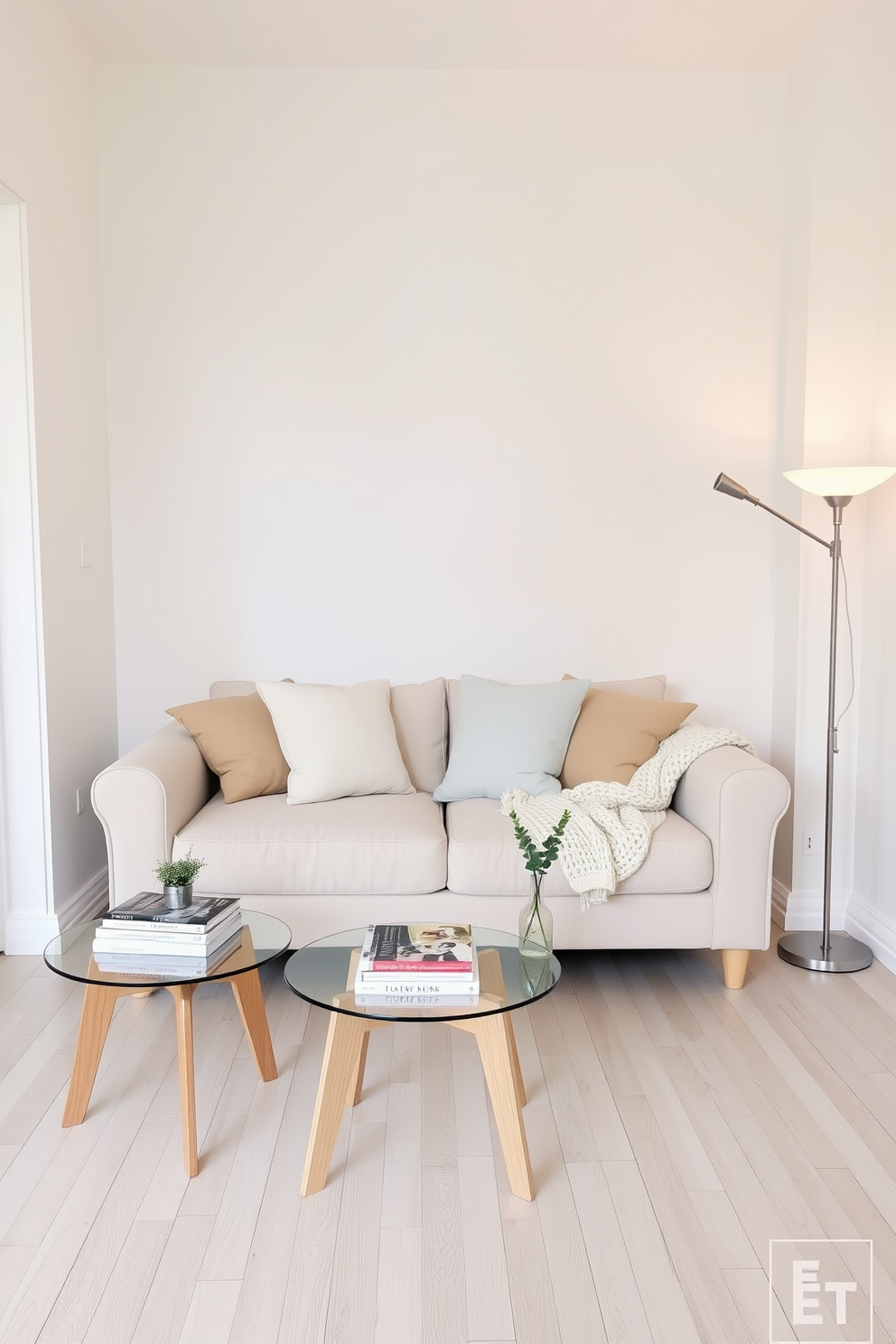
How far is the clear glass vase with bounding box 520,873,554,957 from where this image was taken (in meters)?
2.20

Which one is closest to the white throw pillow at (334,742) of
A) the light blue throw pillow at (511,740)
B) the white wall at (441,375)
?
the light blue throw pillow at (511,740)

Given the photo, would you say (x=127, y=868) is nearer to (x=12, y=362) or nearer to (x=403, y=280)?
(x=12, y=362)

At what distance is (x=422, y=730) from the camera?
3.53m

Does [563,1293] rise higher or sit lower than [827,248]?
lower

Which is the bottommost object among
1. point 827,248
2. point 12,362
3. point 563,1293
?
point 563,1293

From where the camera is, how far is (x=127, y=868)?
2852 mm

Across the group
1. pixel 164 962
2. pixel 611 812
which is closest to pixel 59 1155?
pixel 164 962

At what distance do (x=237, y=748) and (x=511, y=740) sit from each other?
0.89 metres

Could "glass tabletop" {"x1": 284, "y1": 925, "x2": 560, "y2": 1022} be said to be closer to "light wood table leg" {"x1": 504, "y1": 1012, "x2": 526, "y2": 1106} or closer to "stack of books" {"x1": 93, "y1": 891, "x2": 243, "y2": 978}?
"light wood table leg" {"x1": 504, "y1": 1012, "x2": 526, "y2": 1106}

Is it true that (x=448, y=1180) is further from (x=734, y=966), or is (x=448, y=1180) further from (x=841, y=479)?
(x=841, y=479)

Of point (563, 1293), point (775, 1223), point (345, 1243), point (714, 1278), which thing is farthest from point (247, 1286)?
point (775, 1223)

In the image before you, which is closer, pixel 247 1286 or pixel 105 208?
pixel 247 1286

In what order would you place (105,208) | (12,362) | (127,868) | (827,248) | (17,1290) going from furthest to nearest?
(105,208), (827,248), (12,362), (127,868), (17,1290)

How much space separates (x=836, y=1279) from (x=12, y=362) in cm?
311
